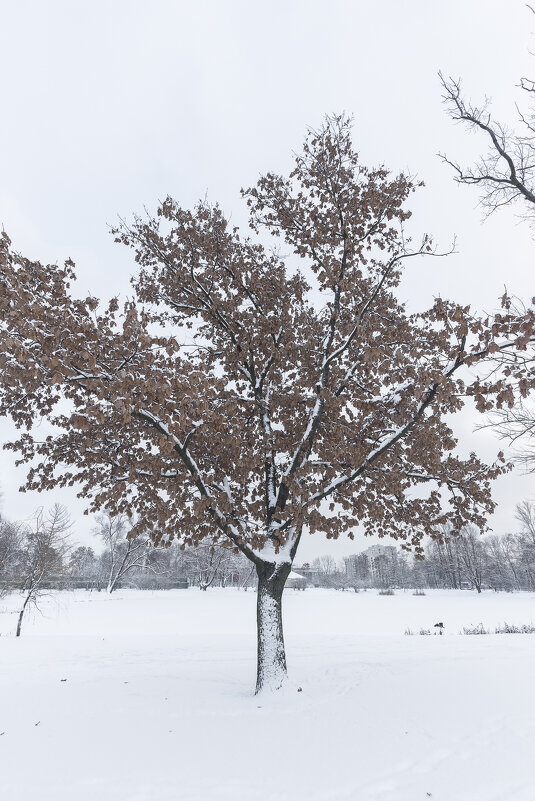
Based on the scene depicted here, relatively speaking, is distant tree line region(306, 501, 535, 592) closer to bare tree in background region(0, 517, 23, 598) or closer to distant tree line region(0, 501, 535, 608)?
distant tree line region(0, 501, 535, 608)

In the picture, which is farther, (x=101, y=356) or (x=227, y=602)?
(x=227, y=602)

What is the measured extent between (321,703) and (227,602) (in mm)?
31083

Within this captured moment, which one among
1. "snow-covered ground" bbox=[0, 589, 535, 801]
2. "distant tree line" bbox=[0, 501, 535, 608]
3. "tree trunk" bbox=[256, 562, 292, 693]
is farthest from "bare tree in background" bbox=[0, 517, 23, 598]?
"tree trunk" bbox=[256, 562, 292, 693]

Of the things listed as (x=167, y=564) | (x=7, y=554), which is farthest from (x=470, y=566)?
(x=7, y=554)

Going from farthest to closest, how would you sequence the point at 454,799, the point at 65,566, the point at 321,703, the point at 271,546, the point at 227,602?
the point at 227,602, the point at 65,566, the point at 271,546, the point at 321,703, the point at 454,799

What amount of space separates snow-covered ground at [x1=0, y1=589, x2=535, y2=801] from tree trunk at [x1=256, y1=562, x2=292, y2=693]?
31 cm

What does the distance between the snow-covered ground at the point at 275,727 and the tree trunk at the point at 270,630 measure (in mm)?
308

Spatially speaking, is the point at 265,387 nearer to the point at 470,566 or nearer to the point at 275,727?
the point at 275,727

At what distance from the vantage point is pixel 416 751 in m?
4.73

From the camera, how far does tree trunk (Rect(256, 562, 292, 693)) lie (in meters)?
7.15

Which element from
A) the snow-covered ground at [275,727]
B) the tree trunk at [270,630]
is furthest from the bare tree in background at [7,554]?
the tree trunk at [270,630]

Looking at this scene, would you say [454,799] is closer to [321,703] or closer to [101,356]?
[321,703]

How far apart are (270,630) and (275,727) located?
181cm

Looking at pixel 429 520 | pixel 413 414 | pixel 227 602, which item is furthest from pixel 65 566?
pixel 413 414
